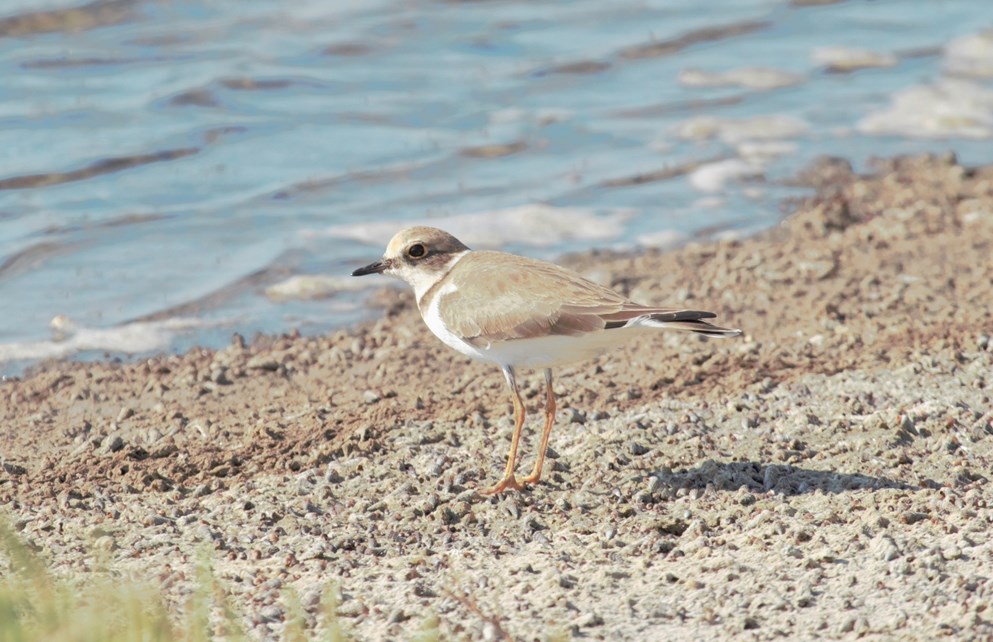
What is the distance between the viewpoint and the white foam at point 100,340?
24.4 feet

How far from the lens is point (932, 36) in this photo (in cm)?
1429

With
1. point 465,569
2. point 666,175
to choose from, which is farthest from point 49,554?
point 666,175

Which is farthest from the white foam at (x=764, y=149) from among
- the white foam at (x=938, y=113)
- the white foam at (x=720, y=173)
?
the white foam at (x=938, y=113)

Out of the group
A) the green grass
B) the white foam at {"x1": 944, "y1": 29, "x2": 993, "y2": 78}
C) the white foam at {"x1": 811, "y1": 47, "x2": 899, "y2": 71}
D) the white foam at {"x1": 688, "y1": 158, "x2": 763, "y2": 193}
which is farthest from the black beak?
the white foam at {"x1": 944, "y1": 29, "x2": 993, "y2": 78}

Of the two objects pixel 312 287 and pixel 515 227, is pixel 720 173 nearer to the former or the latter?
pixel 515 227

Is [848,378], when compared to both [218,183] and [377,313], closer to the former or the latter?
[377,313]

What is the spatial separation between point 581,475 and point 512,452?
0.97 feet

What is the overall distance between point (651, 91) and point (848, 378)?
22.3 ft

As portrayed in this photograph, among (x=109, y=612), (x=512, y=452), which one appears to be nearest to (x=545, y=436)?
(x=512, y=452)

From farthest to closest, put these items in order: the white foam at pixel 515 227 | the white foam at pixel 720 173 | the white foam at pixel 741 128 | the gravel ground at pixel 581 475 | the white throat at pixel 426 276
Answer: the white foam at pixel 741 128, the white foam at pixel 720 173, the white foam at pixel 515 227, the white throat at pixel 426 276, the gravel ground at pixel 581 475

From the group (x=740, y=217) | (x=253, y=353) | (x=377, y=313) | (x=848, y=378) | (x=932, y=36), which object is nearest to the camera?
(x=848, y=378)

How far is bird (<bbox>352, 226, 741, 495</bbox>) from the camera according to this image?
16.9ft

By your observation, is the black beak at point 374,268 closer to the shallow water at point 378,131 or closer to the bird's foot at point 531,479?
the bird's foot at point 531,479

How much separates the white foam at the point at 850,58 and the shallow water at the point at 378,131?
4cm
